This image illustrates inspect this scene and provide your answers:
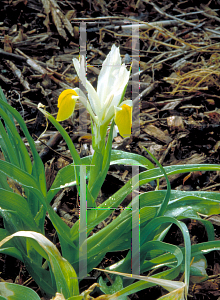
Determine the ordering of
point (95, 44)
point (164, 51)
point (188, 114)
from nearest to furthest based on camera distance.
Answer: point (95, 44), point (188, 114), point (164, 51)

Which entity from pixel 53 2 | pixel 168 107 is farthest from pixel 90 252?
pixel 53 2

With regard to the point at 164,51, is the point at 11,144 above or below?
below

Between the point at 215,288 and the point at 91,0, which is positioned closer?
the point at 215,288

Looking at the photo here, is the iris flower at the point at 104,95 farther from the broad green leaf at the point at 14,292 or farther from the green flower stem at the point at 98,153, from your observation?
the broad green leaf at the point at 14,292

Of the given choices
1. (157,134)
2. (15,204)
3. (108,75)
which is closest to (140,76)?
(157,134)

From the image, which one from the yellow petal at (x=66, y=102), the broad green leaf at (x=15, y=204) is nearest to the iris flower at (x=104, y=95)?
the yellow petal at (x=66, y=102)

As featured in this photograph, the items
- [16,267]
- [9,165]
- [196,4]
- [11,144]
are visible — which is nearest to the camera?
[9,165]

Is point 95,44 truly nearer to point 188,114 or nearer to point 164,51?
point 188,114

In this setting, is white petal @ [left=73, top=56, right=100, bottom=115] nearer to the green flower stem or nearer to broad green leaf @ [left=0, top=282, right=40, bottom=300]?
the green flower stem
